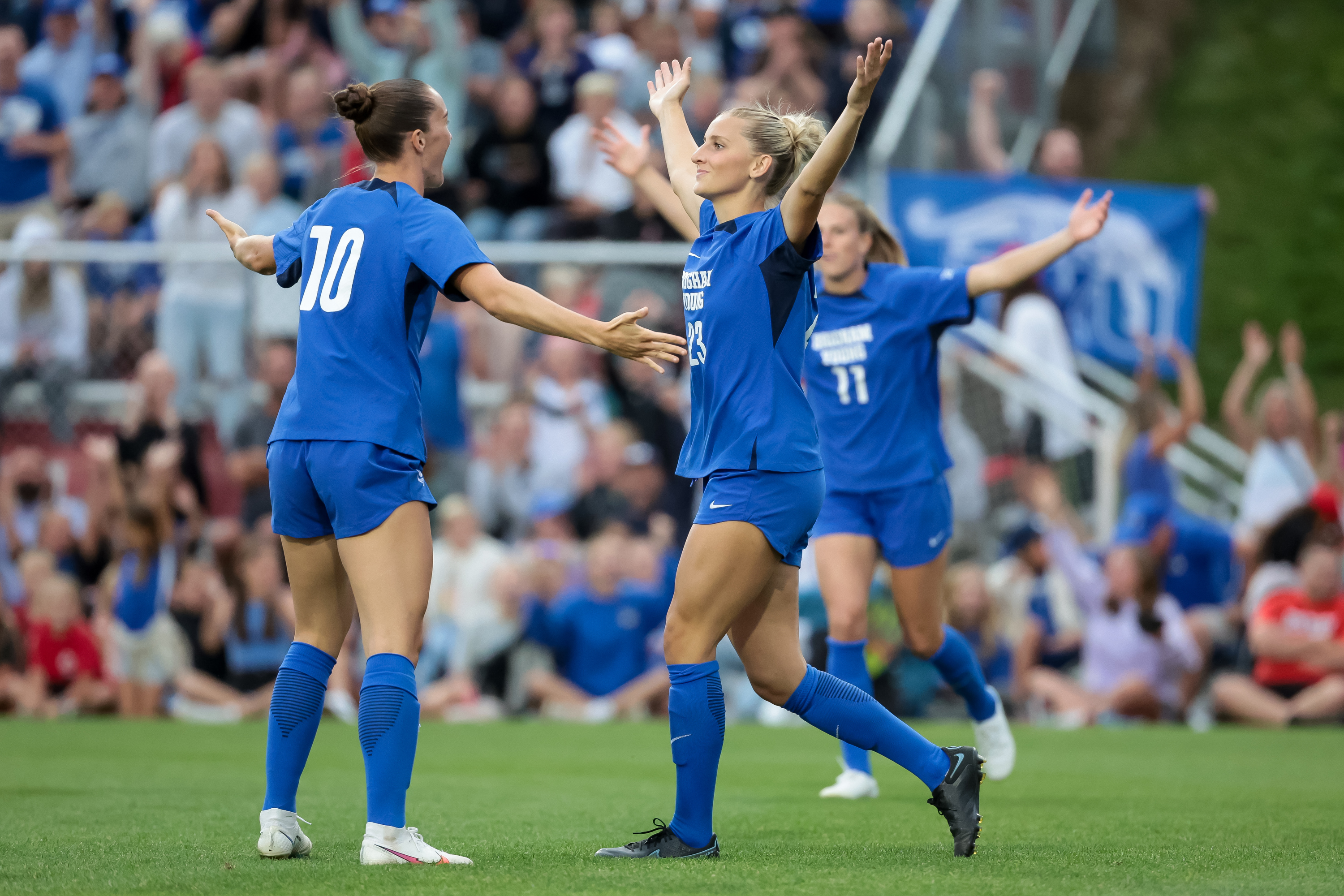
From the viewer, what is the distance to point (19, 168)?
575 inches

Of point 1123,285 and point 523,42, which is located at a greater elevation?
point 523,42

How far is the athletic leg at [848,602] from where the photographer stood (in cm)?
697

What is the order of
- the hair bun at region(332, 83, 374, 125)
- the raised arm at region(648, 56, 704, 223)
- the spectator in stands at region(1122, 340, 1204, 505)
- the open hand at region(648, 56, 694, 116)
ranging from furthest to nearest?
the spectator in stands at region(1122, 340, 1204, 505) < the open hand at region(648, 56, 694, 116) < the raised arm at region(648, 56, 704, 223) < the hair bun at region(332, 83, 374, 125)

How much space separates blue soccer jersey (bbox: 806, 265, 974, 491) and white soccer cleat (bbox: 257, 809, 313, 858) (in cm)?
307

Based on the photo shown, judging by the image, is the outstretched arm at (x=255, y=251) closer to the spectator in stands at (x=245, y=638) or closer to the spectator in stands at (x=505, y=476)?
the spectator in stands at (x=245, y=638)

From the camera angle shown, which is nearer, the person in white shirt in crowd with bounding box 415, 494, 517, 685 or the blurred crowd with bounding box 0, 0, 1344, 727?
the blurred crowd with bounding box 0, 0, 1344, 727

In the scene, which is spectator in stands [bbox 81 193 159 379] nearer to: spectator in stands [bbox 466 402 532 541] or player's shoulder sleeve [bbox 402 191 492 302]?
spectator in stands [bbox 466 402 532 541]

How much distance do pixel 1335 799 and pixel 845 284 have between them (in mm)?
3127

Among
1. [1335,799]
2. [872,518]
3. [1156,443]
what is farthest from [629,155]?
[1156,443]

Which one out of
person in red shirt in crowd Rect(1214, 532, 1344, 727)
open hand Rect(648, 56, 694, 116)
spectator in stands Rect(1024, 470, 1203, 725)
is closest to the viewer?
open hand Rect(648, 56, 694, 116)

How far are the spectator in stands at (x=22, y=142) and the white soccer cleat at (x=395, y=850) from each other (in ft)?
37.7

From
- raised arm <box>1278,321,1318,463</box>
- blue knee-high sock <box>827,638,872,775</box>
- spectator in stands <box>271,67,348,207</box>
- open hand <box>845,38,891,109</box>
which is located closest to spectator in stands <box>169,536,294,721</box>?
spectator in stands <box>271,67,348,207</box>

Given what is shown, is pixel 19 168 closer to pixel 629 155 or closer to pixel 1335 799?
pixel 629 155

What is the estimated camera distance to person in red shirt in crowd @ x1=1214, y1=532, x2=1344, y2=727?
11367mm
